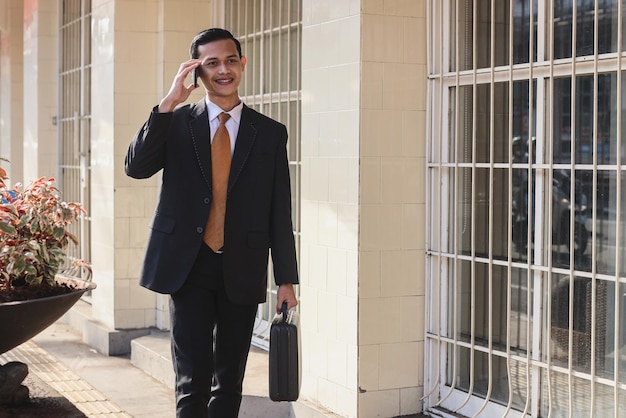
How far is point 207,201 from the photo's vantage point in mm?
3824

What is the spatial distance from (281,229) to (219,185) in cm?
31

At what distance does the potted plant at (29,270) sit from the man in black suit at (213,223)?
3.87 ft

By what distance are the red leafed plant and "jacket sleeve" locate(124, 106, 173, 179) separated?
4.70 ft

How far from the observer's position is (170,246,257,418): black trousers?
3.80 metres

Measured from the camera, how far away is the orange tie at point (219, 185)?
3.84 meters

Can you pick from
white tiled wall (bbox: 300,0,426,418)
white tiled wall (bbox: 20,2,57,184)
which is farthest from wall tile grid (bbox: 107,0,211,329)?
white tiled wall (bbox: 20,2,57,184)

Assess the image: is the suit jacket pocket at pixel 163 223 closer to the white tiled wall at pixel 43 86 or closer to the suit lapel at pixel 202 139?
the suit lapel at pixel 202 139

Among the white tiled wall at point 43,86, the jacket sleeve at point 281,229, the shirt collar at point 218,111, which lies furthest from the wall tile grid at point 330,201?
the white tiled wall at point 43,86

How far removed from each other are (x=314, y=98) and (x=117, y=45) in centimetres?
295

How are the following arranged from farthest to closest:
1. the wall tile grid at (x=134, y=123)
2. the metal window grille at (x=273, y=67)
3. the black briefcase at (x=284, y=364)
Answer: the wall tile grid at (x=134, y=123), the metal window grille at (x=273, y=67), the black briefcase at (x=284, y=364)

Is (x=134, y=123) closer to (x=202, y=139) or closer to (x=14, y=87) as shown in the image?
(x=202, y=139)

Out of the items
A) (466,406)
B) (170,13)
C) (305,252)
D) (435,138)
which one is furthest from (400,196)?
(170,13)

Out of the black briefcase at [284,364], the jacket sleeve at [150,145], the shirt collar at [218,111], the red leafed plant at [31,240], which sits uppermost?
the shirt collar at [218,111]

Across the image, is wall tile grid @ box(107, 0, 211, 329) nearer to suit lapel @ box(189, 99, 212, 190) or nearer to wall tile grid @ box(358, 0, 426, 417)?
wall tile grid @ box(358, 0, 426, 417)
